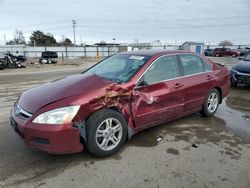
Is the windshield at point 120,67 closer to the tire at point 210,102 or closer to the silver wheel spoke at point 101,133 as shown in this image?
the silver wheel spoke at point 101,133

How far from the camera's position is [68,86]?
12.7ft

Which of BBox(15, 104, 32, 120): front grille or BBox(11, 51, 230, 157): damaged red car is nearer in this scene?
BBox(11, 51, 230, 157): damaged red car

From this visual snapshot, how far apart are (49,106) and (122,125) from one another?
111 centimetres

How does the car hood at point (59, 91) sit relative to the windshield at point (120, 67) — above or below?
below

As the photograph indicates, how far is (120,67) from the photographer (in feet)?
15.0

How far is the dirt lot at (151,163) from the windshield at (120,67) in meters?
1.13

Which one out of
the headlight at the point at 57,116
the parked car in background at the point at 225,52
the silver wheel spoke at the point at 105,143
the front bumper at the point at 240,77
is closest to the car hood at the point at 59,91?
the headlight at the point at 57,116

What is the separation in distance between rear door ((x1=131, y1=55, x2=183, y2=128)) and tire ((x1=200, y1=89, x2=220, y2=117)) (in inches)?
36.9

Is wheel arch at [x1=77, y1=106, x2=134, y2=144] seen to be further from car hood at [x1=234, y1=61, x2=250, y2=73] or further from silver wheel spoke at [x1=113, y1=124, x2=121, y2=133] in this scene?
car hood at [x1=234, y1=61, x2=250, y2=73]

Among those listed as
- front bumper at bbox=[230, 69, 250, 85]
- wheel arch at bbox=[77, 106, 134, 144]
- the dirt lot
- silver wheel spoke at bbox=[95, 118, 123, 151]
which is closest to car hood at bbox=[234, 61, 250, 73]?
front bumper at bbox=[230, 69, 250, 85]

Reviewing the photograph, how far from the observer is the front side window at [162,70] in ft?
14.0

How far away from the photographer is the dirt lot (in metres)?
3.09

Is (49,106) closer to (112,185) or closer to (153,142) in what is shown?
(112,185)

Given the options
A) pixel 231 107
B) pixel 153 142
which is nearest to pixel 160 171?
pixel 153 142
